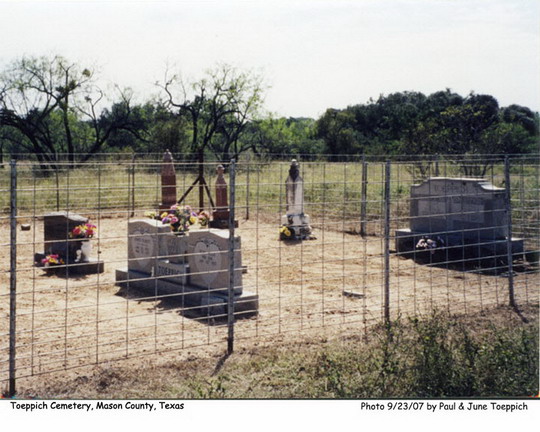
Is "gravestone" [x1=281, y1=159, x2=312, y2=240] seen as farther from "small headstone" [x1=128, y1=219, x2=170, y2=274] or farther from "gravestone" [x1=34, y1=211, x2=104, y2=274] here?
"small headstone" [x1=128, y1=219, x2=170, y2=274]

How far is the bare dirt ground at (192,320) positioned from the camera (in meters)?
7.55

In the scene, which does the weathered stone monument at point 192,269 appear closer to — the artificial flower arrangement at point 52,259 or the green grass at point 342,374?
the green grass at point 342,374

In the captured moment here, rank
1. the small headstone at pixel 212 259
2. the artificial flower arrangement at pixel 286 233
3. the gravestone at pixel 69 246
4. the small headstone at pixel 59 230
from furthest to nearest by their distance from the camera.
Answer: the artificial flower arrangement at pixel 286 233, the small headstone at pixel 59 230, the gravestone at pixel 69 246, the small headstone at pixel 212 259

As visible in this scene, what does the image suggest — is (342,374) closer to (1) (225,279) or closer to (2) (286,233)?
(1) (225,279)

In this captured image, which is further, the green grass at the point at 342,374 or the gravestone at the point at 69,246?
the gravestone at the point at 69,246

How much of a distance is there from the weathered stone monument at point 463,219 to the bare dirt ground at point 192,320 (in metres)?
0.95

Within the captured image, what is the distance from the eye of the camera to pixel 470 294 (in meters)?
10.8

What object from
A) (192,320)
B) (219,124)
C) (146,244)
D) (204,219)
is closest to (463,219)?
(204,219)

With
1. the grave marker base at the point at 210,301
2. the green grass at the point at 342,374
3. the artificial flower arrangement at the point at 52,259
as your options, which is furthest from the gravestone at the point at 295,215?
the green grass at the point at 342,374

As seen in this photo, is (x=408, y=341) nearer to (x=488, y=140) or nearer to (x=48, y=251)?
(x=48, y=251)

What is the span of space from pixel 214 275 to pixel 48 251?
207 inches

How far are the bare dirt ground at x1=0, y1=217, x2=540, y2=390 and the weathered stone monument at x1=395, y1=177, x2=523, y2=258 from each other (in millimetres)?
954

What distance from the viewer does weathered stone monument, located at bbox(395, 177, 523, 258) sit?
13773mm

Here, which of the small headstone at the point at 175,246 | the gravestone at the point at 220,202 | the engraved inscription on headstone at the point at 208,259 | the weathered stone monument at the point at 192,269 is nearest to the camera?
the weathered stone monument at the point at 192,269
